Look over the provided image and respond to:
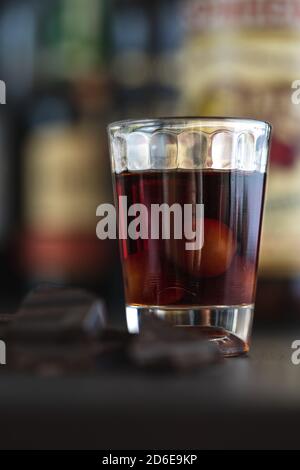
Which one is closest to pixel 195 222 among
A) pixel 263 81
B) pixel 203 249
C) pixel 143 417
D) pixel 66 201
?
pixel 203 249

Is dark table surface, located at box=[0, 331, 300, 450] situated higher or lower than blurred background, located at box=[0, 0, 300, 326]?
lower

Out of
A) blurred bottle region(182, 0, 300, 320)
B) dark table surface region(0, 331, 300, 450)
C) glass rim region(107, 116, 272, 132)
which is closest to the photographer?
dark table surface region(0, 331, 300, 450)

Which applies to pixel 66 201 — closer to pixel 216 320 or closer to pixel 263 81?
pixel 263 81

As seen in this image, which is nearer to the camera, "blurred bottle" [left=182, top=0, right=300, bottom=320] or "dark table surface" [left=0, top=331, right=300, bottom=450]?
"dark table surface" [left=0, top=331, right=300, bottom=450]

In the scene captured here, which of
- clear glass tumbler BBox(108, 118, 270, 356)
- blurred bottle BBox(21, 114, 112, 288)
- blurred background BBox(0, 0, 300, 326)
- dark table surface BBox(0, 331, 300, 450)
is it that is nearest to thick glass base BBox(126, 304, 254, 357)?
clear glass tumbler BBox(108, 118, 270, 356)

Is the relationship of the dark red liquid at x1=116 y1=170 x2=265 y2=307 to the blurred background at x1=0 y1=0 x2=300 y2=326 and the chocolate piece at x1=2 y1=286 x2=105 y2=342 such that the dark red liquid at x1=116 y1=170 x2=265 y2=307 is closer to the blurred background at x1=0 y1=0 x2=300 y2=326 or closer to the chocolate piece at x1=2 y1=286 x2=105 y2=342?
the chocolate piece at x1=2 y1=286 x2=105 y2=342

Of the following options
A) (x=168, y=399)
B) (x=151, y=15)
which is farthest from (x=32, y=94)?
(x=168, y=399)
